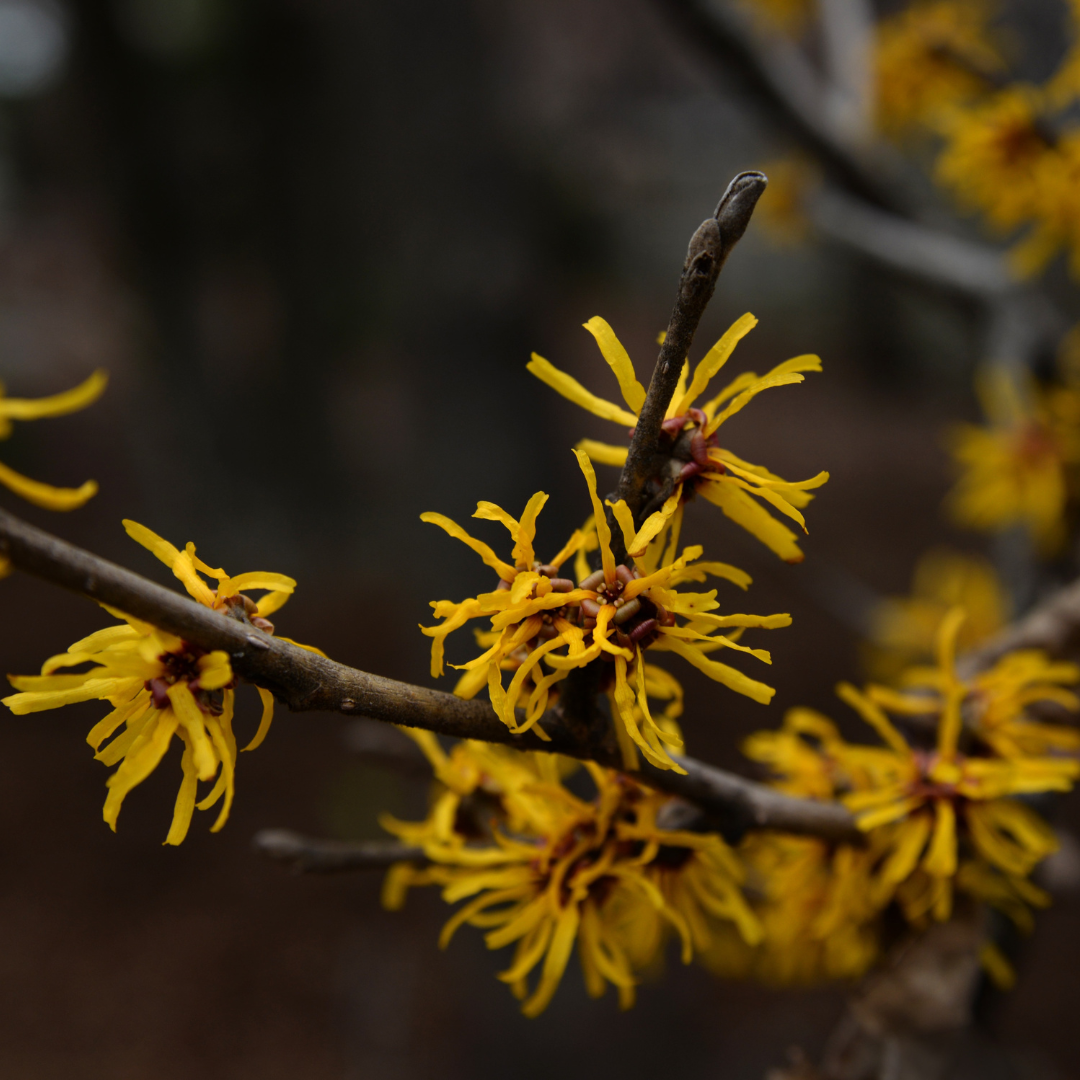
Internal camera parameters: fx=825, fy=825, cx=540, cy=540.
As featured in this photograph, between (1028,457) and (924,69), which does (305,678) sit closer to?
(1028,457)

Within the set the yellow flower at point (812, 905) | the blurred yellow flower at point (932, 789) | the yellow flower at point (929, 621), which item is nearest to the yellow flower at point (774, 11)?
the yellow flower at point (929, 621)

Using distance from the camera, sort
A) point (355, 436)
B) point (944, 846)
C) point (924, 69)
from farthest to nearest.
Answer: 1. point (355, 436)
2. point (924, 69)
3. point (944, 846)

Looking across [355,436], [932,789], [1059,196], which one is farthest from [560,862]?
[355,436]

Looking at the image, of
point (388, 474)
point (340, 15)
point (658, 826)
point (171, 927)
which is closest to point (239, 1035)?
point (171, 927)

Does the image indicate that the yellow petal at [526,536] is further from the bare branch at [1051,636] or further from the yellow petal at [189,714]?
the bare branch at [1051,636]

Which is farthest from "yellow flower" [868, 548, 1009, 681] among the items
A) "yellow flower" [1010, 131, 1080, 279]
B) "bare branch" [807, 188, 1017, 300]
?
"yellow flower" [1010, 131, 1080, 279]

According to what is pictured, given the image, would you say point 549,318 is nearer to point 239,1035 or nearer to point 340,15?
point 340,15
